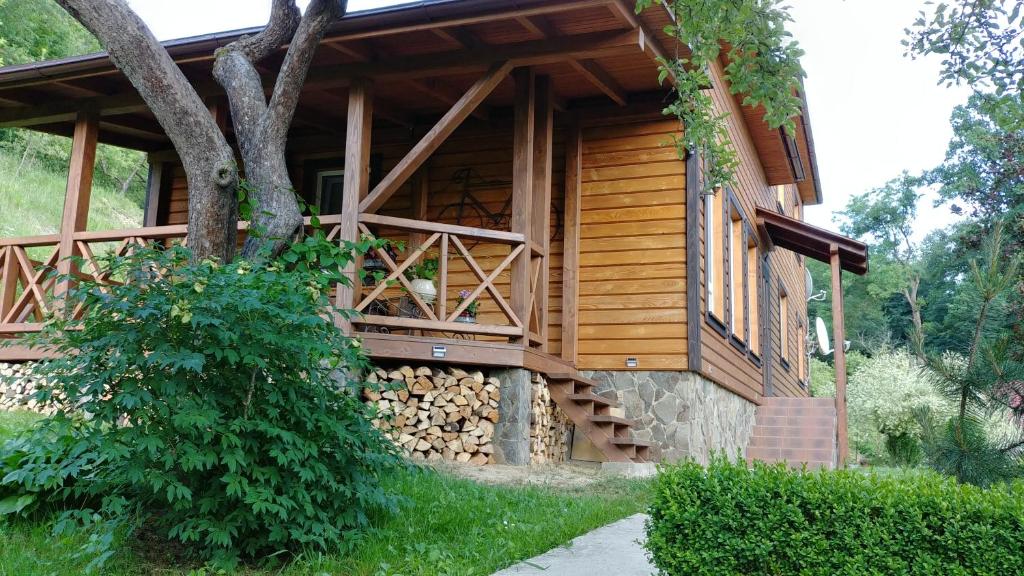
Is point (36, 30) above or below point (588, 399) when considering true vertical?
above

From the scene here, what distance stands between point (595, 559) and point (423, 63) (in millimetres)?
5124

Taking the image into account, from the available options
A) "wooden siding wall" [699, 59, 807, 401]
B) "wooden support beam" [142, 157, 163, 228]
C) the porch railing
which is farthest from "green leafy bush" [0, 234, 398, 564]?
"wooden support beam" [142, 157, 163, 228]

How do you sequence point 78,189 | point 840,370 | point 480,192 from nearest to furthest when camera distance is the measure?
point 78,189
point 480,192
point 840,370

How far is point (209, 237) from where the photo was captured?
5.20 meters

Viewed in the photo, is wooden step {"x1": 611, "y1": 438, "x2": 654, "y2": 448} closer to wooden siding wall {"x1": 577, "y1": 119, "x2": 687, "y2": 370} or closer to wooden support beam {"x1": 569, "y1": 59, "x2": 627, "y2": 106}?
wooden siding wall {"x1": 577, "y1": 119, "x2": 687, "y2": 370}

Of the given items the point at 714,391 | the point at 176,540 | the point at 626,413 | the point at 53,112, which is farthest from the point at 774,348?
the point at 176,540

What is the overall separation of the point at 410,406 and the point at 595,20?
3.53 m

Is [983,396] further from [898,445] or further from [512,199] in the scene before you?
[898,445]

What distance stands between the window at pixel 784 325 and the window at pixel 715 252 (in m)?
6.11

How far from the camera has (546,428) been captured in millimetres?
8156

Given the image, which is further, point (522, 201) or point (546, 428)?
point (546, 428)

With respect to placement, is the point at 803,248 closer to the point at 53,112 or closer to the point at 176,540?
the point at 53,112

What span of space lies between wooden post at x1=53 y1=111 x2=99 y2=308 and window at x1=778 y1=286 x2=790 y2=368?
39.1 ft

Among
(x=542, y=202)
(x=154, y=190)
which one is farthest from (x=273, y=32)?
(x=154, y=190)
